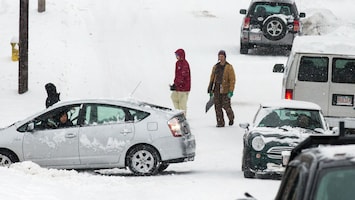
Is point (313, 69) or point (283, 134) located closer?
point (283, 134)

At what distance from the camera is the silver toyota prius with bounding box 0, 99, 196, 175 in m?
15.3

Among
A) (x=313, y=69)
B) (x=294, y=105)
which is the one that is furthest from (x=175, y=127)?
(x=313, y=69)

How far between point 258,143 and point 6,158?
4.06 m

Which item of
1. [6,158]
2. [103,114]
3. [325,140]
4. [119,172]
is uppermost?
[325,140]

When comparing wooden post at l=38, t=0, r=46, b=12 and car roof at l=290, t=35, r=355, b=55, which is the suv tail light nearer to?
car roof at l=290, t=35, r=355, b=55

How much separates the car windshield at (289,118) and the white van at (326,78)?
1.85 m

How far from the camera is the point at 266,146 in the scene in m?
14.4

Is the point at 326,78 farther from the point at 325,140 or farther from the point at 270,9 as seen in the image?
the point at 325,140

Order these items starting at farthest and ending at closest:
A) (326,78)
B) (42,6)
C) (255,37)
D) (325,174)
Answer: (42,6) < (255,37) < (326,78) < (325,174)

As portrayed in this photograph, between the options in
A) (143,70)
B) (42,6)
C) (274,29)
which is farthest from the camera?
(42,6)

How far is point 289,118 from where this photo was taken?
15.3 meters

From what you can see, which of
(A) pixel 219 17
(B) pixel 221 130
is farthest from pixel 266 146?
(A) pixel 219 17

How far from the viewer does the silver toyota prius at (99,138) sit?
15344 millimetres

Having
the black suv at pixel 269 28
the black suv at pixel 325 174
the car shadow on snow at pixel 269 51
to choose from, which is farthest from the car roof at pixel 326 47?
the black suv at pixel 325 174
